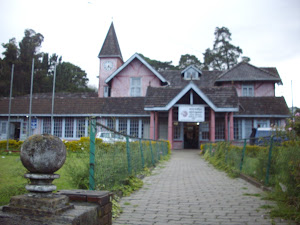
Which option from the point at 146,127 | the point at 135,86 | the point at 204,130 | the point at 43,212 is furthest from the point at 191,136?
the point at 43,212

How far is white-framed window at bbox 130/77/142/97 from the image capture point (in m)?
28.7

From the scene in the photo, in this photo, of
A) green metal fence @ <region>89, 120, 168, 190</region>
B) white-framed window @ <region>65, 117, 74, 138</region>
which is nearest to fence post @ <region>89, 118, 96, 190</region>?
green metal fence @ <region>89, 120, 168, 190</region>

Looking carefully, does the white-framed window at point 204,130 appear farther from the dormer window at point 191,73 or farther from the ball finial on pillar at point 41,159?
the ball finial on pillar at point 41,159

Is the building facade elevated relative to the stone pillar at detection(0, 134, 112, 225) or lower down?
elevated

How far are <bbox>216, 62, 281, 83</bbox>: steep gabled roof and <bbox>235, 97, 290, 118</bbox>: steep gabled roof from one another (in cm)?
380

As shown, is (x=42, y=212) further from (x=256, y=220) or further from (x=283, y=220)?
(x=283, y=220)

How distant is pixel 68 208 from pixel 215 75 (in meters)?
30.0

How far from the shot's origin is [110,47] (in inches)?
1185

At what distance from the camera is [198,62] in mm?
56312

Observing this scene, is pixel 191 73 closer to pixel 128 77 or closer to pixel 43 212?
pixel 128 77

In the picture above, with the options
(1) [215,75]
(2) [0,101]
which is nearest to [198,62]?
(1) [215,75]

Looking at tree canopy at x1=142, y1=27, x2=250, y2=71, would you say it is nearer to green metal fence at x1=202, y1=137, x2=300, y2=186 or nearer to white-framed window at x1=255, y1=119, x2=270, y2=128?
white-framed window at x1=255, y1=119, x2=270, y2=128

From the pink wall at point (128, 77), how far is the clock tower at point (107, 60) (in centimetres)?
160

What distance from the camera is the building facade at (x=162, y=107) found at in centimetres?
2219
